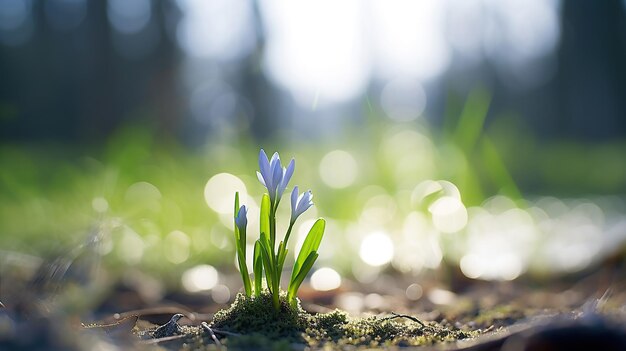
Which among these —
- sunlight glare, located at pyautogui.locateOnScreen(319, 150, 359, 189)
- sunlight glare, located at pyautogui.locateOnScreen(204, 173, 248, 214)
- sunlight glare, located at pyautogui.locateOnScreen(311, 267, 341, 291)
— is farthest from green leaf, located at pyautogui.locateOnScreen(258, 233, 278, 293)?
sunlight glare, located at pyautogui.locateOnScreen(319, 150, 359, 189)

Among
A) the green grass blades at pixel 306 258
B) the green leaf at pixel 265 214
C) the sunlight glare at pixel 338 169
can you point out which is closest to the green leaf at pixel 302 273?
the green grass blades at pixel 306 258

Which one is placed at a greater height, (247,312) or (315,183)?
(315,183)

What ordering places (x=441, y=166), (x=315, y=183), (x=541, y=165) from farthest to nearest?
(x=541, y=165) < (x=315, y=183) < (x=441, y=166)

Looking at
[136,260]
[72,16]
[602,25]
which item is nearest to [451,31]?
[602,25]

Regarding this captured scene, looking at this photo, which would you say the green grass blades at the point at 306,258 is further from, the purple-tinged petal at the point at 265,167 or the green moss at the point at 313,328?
the purple-tinged petal at the point at 265,167

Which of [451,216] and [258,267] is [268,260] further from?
[451,216]

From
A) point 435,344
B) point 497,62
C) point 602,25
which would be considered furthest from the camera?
point 497,62

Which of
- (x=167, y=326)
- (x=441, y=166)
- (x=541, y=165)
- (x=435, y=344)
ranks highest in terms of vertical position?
(x=541, y=165)

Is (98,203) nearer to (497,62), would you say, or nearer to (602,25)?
(602,25)
